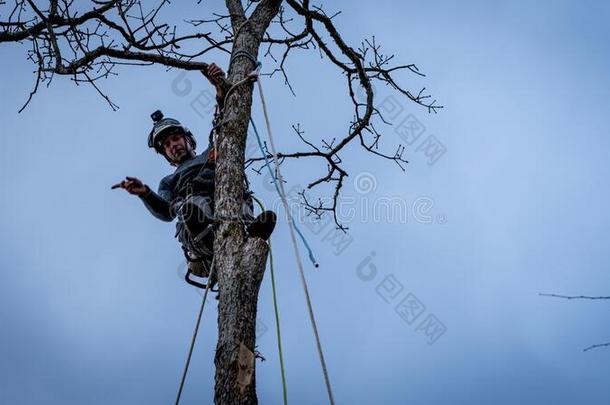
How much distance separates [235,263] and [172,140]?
6.00ft

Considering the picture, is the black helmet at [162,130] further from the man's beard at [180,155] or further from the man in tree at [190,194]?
the man's beard at [180,155]

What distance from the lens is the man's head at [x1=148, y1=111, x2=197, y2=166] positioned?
397cm

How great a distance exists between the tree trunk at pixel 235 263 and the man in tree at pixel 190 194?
0.34ft

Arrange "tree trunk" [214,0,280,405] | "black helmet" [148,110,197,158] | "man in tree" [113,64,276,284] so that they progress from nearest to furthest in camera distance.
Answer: "tree trunk" [214,0,280,405] → "man in tree" [113,64,276,284] → "black helmet" [148,110,197,158]

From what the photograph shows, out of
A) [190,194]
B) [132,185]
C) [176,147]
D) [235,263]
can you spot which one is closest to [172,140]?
[176,147]

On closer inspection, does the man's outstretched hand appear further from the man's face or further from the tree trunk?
the man's face

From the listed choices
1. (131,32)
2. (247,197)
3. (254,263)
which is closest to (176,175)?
(247,197)

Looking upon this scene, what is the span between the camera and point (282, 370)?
248 centimetres

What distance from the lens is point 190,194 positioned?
338 cm

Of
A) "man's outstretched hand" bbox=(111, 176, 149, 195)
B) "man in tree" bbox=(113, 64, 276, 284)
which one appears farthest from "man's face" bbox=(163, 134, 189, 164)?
"man's outstretched hand" bbox=(111, 176, 149, 195)

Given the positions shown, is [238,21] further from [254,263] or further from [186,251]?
[254,263]

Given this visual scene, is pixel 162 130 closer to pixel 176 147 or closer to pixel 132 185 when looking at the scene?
pixel 176 147

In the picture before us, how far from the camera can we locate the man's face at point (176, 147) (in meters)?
4.00

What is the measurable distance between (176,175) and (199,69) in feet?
2.73
